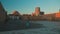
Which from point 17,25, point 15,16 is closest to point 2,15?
point 15,16

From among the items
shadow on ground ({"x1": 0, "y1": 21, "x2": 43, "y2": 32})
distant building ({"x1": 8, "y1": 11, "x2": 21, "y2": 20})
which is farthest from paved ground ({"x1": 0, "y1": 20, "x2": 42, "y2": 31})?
distant building ({"x1": 8, "y1": 11, "x2": 21, "y2": 20})

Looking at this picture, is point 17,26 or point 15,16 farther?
point 17,26

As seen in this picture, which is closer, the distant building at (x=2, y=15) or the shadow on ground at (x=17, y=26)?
the distant building at (x=2, y=15)

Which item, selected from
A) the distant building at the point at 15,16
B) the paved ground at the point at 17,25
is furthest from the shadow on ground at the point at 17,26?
the distant building at the point at 15,16

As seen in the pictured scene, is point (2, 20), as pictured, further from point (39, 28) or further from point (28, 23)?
point (39, 28)

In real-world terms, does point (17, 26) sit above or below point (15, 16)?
below

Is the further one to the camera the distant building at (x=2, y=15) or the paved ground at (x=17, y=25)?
the paved ground at (x=17, y=25)

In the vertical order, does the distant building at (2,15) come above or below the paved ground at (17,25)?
above

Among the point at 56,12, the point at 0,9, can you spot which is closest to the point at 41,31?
the point at 56,12

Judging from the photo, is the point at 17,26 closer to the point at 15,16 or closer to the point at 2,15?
the point at 15,16

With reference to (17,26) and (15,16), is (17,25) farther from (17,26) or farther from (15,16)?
(15,16)

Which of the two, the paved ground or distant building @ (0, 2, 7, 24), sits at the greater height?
distant building @ (0, 2, 7, 24)

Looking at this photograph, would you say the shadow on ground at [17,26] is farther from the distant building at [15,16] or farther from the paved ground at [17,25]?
the distant building at [15,16]

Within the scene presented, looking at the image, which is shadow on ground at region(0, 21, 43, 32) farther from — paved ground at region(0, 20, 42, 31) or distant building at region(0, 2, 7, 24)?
distant building at region(0, 2, 7, 24)
